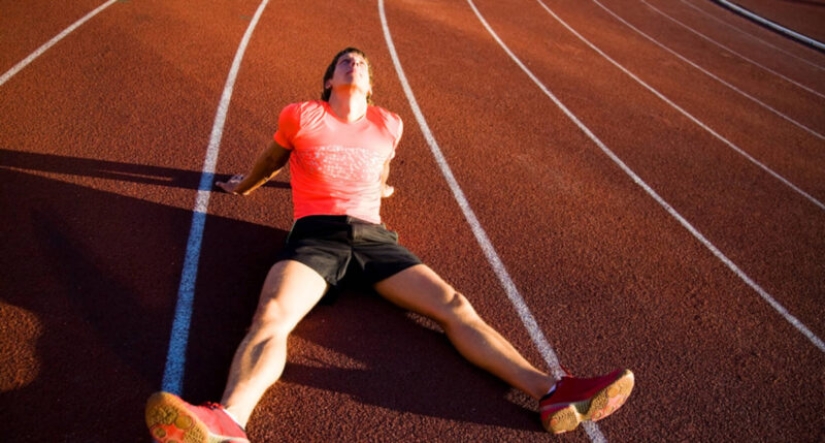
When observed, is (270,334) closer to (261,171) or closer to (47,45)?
(261,171)

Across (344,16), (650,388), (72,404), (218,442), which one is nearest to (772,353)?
(650,388)

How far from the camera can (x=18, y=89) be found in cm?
461

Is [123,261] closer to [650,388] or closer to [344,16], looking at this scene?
[650,388]

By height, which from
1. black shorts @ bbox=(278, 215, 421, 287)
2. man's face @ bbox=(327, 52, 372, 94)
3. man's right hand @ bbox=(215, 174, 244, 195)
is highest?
man's face @ bbox=(327, 52, 372, 94)

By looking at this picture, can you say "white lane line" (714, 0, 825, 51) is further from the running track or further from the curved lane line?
the curved lane line

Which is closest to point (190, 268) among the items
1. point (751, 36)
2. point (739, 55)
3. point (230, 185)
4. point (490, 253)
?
point (230, 185)

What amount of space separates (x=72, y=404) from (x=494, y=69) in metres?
6.31

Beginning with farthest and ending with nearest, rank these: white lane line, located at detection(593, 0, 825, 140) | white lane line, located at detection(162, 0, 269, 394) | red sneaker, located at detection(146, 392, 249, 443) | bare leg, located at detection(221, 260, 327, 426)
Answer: white lane line, located at detection(593, 0, 825, 140), white lane line, located at detection(162, 0, 269, 394), bare leg, located at detection(221, 260, 327, 426), red sneaker, located at detection(146, 392, 249, 443)

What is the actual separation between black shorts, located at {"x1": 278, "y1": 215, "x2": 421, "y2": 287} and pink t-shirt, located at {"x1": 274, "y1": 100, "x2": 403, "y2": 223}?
9 centimetres

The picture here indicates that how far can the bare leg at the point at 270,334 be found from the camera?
7.55 ft

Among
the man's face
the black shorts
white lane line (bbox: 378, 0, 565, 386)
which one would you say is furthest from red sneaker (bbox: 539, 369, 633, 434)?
the man's face

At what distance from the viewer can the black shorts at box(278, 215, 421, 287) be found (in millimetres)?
2926

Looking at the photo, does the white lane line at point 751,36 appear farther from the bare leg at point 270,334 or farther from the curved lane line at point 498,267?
the bare leg at point 270,334

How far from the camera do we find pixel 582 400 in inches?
99.7
